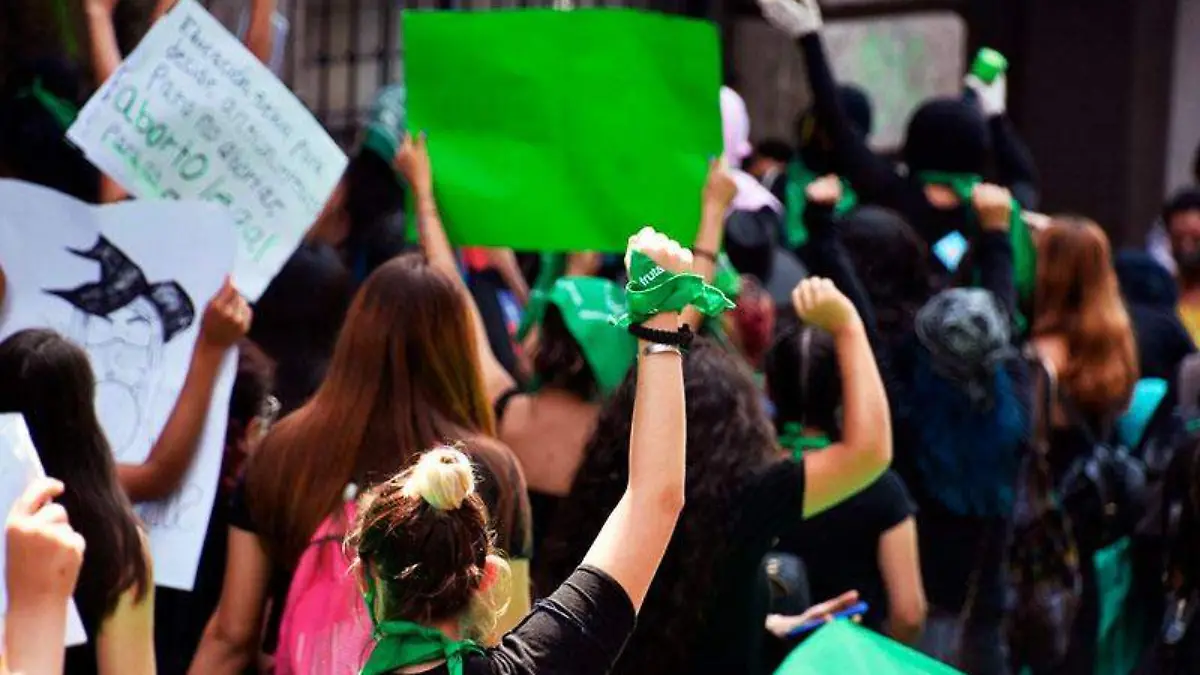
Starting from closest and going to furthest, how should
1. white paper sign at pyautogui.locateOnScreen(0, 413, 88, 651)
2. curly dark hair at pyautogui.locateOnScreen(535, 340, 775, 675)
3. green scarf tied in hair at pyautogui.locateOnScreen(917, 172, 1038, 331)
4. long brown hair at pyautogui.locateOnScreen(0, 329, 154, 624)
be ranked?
1. white paper sign at pyautogui.locateOnScreen(0, 413, 88, 651)
2. long brown hair at pyautogui.locateOnScreen(0, 329, 154, 624)
3. curly dark hair at pyautogui.locateOnScreen(535, 340, 775, 675)
4. green scarf tied in hair at pyautogui.locateOnScreen(917, 172, 1038, 331)

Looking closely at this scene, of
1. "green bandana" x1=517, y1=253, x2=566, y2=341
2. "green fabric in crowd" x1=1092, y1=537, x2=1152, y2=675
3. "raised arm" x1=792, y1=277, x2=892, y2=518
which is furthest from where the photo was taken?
"green fabric in crowd" x1=1092, y1=537, x2=1152, y2=675

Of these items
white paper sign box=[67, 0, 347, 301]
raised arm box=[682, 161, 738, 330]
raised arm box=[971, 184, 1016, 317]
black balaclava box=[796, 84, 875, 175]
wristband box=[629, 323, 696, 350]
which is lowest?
black balaclava box=[796, 84, 875, 175]

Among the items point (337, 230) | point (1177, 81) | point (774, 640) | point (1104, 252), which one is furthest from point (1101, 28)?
point (774, 640)

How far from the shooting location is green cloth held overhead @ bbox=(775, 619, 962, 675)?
3553 mm

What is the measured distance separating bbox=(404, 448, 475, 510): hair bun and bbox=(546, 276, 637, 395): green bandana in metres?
1.71

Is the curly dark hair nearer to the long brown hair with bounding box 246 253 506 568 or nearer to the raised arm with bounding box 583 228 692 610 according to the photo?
the long brown hair with bounding box 246 253 506 568

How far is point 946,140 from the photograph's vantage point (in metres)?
6.35

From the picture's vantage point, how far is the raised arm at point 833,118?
6109 millimetres

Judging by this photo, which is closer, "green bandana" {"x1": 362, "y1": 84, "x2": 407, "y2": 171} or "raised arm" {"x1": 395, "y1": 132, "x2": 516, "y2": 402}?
"raised arm" {"x1": 395, "y1": 132, "x2": 516, "y2": 402}

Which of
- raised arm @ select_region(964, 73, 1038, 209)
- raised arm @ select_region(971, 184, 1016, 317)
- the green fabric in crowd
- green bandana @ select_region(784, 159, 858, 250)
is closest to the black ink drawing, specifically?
raised arm @ select_region(971, 184, 1016, 317)

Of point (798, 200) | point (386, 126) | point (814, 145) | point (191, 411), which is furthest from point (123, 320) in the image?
point (798, 200)

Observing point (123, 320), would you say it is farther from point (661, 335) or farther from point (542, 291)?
point (661, 335)

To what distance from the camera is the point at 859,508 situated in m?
4.85

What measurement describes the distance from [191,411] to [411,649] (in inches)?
59.8
